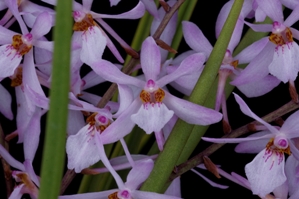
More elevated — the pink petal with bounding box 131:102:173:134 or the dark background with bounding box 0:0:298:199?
the dark background with bounding box 0:0:298:199

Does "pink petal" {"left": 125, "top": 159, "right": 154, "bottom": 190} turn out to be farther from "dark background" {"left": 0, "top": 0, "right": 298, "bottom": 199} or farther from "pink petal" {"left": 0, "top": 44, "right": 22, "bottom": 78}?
"dark background" {"left": 0, "top": 0, "right": 298, "bottom": 199}

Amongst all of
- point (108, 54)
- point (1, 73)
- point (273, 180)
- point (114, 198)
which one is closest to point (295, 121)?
point (273, 180)

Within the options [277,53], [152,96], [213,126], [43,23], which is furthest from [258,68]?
[213,126]

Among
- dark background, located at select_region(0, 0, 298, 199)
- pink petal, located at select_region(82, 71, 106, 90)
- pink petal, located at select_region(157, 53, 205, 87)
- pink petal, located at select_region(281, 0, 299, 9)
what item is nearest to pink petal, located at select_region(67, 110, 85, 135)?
pink petal, located at select_region(82, 71, 106, 90)

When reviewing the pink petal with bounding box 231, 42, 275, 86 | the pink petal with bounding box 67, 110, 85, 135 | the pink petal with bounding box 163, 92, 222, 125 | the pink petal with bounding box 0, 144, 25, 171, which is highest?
the pink petal with bounding box 231, 42, 275, 86

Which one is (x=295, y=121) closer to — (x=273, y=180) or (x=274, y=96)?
(x=273, y=180)

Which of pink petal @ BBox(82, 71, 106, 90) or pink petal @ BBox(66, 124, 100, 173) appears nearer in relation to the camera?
pink petal @ BBox(66, 124, 100, 173)
